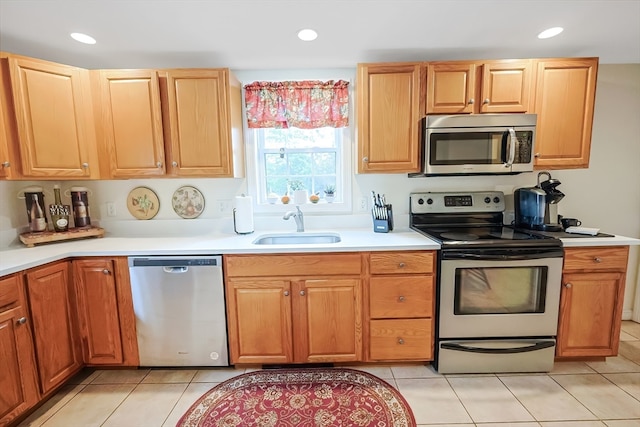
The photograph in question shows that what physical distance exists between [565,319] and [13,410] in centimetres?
336

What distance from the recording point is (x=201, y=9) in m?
1.57

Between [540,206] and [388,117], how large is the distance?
1338 mm

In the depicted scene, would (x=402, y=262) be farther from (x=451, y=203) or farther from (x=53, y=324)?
(x=53, y=324)

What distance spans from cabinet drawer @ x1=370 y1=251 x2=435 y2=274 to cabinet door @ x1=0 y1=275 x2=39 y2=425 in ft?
6.72

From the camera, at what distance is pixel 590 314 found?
200 centimetres

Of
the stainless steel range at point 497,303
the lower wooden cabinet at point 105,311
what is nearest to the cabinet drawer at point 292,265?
the stainless steel range at point 497,303

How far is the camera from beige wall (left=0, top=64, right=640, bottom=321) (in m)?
2.46

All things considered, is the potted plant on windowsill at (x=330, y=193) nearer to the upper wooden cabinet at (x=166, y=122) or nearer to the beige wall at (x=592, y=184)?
the beige wall at (x=592, y=184)

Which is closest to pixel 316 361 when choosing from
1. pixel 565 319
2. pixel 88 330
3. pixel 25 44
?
pixel 88 330

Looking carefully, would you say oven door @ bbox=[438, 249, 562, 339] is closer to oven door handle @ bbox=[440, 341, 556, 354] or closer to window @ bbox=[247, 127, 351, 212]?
oven door handle @ bbox=[440, 341, 556, 354]

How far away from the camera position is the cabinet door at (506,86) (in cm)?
210

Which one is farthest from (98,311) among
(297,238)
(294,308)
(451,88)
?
(451,88)

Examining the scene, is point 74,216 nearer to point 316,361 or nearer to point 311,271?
point 311,271

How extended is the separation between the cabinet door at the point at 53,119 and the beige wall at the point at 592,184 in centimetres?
47
